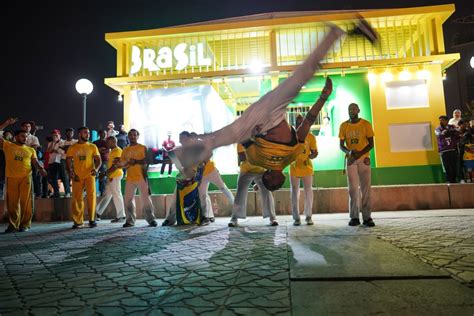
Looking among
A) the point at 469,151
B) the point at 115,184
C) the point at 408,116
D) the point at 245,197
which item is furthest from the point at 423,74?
the point at 115,184

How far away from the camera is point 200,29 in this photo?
11023 mm

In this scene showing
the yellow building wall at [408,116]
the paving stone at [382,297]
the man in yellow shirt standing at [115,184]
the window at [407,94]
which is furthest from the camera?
the window at [407,94]

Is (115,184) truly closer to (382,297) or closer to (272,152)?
(272,152)

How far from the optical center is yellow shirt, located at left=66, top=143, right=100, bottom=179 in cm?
736

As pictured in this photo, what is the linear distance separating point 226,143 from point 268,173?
659 mm

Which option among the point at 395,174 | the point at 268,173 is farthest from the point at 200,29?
the point at 268,173

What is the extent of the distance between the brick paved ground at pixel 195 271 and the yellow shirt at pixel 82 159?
2046mm

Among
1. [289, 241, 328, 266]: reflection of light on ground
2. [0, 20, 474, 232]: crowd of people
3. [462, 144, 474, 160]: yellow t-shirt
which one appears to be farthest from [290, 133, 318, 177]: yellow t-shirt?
[462, 144, 474, 160]: yellow t-shirt

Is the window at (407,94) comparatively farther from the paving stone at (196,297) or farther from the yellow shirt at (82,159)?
the paving stone at (196,297)

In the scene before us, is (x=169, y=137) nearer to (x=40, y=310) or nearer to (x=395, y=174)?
(x=395, y=174)

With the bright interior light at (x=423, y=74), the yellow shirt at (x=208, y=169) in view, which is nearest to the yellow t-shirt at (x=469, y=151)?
the bright interior light at (x=423, y=74)

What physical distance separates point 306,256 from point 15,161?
6.29 metres

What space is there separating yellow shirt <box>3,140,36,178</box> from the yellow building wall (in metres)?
9.27

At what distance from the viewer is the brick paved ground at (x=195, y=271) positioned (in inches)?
88.8
